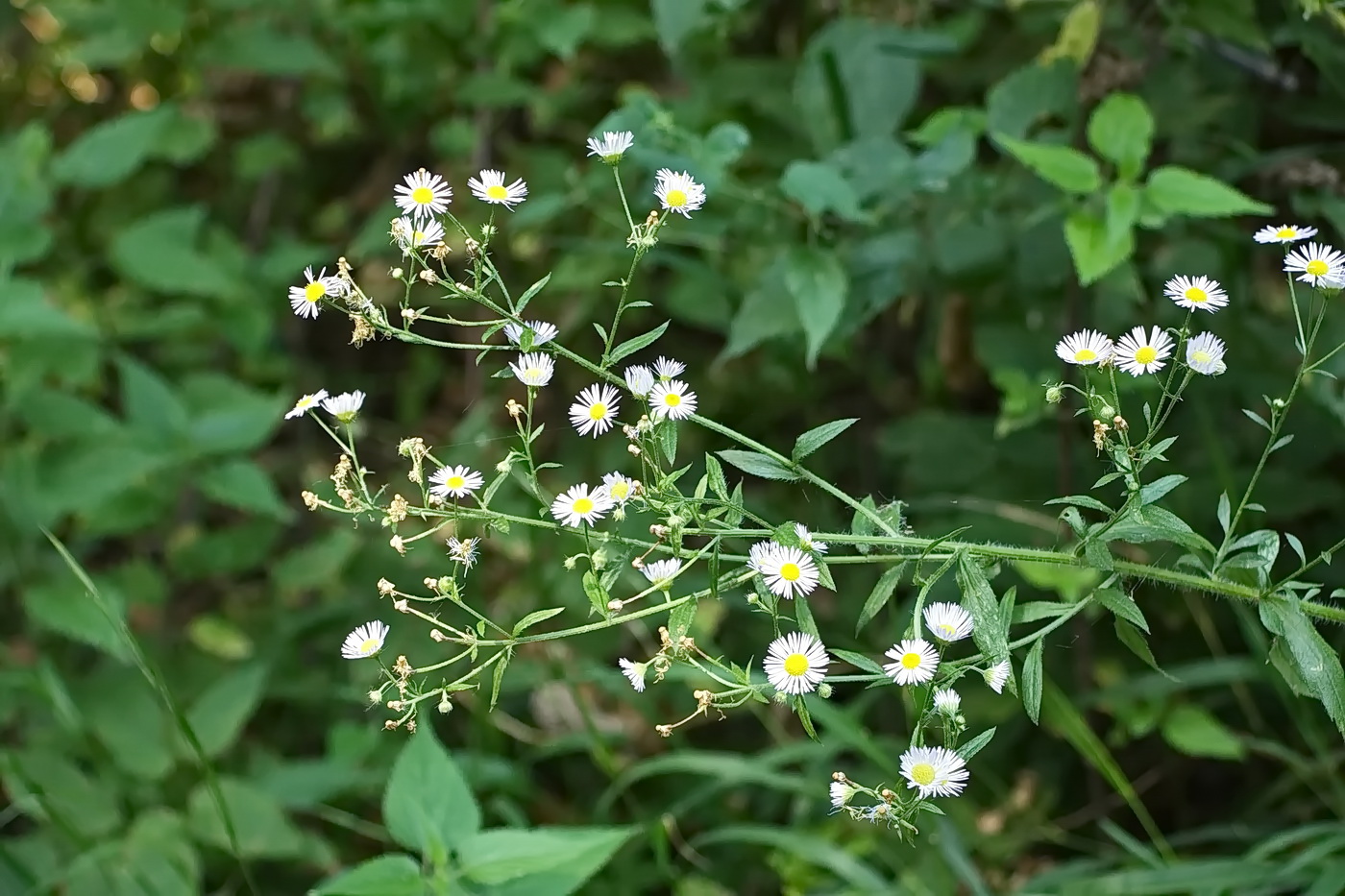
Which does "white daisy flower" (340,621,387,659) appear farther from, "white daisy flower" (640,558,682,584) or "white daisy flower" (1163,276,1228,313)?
"white daisy flower" (1163,276,1228,313)

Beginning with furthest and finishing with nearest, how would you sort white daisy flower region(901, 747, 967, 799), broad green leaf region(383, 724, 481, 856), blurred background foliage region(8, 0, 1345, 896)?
blurred background foliage region(8, 0, 1345, 896), broad green leaf region(383, 724, 481, 856), white daisy flower region(901, 747, 967, 799)

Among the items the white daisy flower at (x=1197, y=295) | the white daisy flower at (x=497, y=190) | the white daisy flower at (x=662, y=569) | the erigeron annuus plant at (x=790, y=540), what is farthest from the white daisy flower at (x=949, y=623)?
the white daisy flower at (x=497, y=190)

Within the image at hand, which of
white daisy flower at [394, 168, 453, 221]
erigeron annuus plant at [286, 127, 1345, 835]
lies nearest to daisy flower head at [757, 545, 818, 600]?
erigeron annuus plant at [286, 127, 1345, 835]

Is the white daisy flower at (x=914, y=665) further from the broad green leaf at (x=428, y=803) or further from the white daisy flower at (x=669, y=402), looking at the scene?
the broad green leaf at (x=428, y=803)

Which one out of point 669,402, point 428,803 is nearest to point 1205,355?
point 669,402

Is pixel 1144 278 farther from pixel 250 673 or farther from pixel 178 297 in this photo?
pixel 178 297
